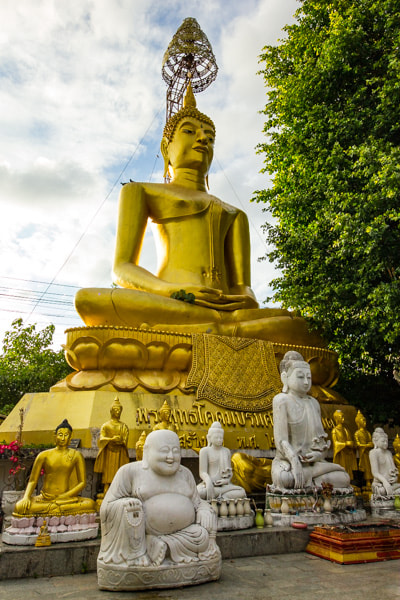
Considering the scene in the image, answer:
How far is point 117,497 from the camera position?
11.9 feet

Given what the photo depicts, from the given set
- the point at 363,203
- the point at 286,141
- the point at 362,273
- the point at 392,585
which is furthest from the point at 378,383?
the point at 392,585

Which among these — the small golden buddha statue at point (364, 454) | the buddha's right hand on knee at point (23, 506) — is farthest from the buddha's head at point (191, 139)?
the buddha's right hand on knee at point (23, 506)

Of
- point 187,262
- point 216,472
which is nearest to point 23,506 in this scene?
point 216,472

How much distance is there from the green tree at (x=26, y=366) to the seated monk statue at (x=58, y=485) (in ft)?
44.0

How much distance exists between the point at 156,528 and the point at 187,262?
7583 millimetres

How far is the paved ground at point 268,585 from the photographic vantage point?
3246mm

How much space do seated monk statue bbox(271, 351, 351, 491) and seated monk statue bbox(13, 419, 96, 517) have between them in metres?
2.22

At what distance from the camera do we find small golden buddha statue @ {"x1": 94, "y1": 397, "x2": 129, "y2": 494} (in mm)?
5789

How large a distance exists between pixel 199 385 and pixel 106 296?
2360 millimetres

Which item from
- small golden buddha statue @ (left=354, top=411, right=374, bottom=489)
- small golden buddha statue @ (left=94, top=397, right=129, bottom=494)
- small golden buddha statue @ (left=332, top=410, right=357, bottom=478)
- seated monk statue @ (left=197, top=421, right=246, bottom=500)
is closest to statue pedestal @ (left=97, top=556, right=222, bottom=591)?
seated monk statue @ (left=197, top=421, right=246, bottom=500)

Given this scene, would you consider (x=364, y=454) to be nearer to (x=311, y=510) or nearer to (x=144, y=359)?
(x=311, y=510)

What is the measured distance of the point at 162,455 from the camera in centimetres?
372

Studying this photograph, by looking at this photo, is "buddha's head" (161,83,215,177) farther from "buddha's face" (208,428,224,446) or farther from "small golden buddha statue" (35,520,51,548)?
"small golden buddha statue" (35,520,51,548)

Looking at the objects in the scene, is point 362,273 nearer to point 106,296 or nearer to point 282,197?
point 282,197
